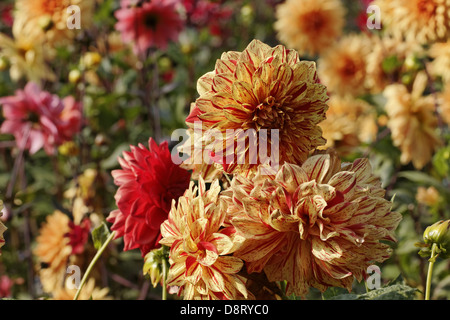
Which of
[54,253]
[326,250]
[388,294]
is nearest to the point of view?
[326,250]

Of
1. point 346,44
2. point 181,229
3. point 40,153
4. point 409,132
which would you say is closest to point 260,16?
point 346,44

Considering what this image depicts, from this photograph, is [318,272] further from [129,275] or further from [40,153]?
[40,153]

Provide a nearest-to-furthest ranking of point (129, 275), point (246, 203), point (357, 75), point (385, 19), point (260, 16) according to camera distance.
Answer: point (246, 203) → point (385, 19) → point (129, 275) → point (357, 75) → point (260, 16)

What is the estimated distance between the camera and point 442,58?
5.50 feet

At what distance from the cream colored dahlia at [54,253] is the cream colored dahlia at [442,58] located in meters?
1.26

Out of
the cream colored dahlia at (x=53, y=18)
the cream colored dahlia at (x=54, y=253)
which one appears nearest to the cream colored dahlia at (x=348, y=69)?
the cream colored dahlia at (x=53, y=18)

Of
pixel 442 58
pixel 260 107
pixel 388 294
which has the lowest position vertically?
pixel 388 294

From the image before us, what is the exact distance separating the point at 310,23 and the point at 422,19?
871 mm

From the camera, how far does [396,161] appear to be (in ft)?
5.74

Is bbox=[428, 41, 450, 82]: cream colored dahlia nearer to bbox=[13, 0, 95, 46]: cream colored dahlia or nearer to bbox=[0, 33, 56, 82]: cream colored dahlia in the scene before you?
bbox=[13, 0, 95, 46]: cream colored dahlia

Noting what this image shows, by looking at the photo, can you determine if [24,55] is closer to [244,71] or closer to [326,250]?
[244,71]

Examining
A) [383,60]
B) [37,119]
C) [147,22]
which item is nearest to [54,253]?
[37,119]

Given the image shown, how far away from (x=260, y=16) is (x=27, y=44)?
229 centimetres

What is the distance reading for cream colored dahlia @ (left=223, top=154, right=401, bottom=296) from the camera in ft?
1.74
